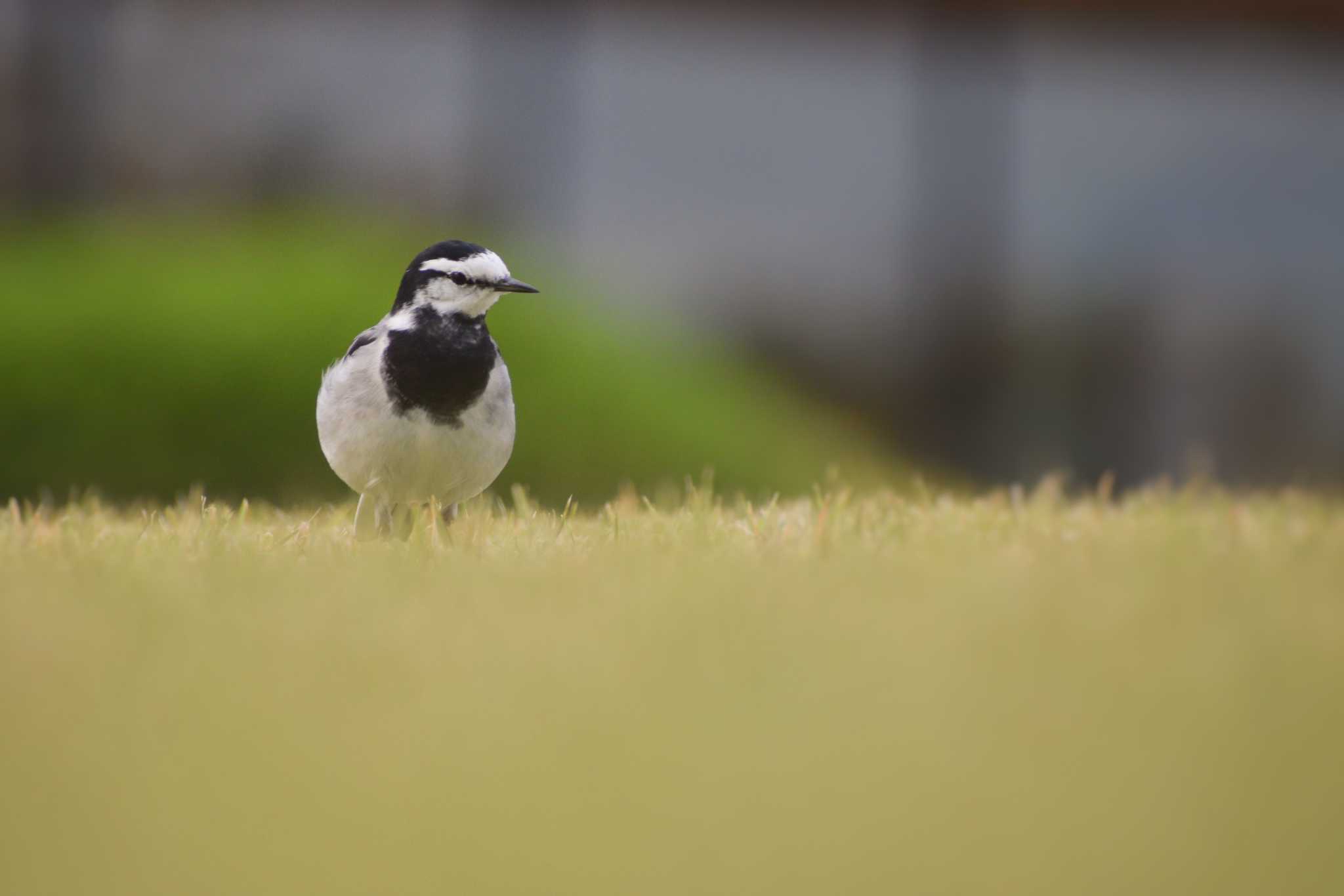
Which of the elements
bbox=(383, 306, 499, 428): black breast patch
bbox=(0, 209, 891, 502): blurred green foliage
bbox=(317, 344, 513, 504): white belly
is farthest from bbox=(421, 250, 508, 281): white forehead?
bbox=(0, 209, 891, 502): blurred green foliage

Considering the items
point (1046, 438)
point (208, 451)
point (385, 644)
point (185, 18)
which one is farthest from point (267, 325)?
point (385, 644)

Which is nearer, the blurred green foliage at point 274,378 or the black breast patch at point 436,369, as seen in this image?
the black breast patch at point 436,369

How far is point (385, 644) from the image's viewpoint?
2557 mm

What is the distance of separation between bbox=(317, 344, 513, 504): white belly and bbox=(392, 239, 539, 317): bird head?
0.23 metres

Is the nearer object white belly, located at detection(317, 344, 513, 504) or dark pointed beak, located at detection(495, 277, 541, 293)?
dark pointed beak, located at detection(495, 277, 541, 293)

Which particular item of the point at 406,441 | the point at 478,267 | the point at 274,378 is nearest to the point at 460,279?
the point at 478,267

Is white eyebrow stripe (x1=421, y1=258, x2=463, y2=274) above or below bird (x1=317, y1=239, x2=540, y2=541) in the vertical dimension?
above

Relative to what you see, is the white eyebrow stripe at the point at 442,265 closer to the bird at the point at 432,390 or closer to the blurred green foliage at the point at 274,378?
the bird at the point at 432,390

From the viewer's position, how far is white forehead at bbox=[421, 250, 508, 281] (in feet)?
13.8

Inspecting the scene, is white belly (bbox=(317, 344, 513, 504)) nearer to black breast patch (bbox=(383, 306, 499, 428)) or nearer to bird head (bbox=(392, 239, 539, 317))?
black breast patch (bbox=(383, 306, 499, 428))

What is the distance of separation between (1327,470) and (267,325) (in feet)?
22.6

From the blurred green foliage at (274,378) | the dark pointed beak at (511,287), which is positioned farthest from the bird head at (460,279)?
the blurred green foliage at (274,378)

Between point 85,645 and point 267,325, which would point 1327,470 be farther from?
point 85,645

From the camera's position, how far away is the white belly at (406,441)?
4234 millimetres
